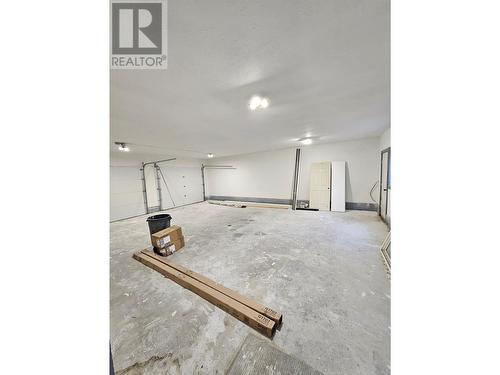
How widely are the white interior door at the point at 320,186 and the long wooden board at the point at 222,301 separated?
15.6 feet

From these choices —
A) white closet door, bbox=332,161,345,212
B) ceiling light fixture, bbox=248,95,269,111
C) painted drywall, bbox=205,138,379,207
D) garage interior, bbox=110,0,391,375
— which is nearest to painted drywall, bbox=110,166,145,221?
garage interior, bbox=110,0,391,375

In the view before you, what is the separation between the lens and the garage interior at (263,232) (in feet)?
3.76

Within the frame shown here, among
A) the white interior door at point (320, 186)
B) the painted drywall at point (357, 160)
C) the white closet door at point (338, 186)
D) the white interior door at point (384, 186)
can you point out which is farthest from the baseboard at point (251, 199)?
the white interior door at point (384, 186)

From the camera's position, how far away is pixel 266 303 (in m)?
1.71

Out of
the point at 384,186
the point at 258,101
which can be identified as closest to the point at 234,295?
the point at 258,101

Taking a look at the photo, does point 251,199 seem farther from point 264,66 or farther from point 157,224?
point 264,66

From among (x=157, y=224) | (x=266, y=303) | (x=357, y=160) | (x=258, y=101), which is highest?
(x=258, y=101)

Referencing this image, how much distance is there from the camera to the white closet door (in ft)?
17.6

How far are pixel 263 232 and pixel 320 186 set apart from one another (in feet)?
10.2
